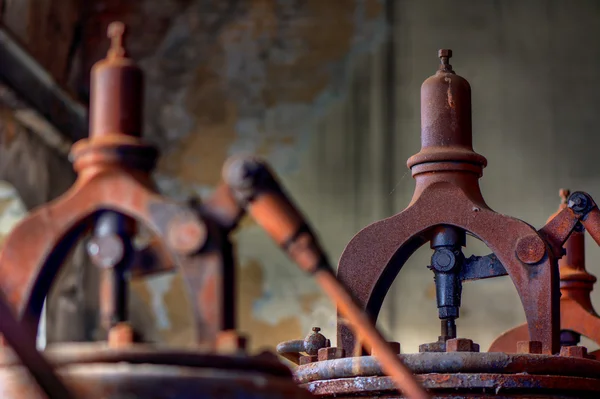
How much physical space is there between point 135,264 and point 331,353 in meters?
1.30

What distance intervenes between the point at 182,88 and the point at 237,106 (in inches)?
20.0

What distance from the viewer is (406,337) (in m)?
9.37

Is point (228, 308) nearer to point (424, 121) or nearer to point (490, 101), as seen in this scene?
point (424, 121)

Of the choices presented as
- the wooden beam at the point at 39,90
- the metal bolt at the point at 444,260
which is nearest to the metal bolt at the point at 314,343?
the metal bolt at the point at 444,260

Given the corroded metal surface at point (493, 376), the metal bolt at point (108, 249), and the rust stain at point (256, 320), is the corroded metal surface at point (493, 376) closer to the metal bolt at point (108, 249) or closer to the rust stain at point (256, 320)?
the metal bolt at point (108, 249)

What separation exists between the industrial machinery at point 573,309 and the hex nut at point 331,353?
Result: 3.81ft

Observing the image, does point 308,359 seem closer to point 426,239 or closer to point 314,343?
point 314,343

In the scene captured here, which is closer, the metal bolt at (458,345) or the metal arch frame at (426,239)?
the metal bolt at (458,345)

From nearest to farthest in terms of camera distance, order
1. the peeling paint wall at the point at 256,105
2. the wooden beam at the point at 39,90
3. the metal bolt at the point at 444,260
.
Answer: the metal bolt at the point at 444,260 < the wooden beam at the point at 39,90 < the peeling paint wall at the point at 256,105

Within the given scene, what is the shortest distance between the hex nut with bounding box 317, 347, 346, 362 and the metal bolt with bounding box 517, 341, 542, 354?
42 centimetres

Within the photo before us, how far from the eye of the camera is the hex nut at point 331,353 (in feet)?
9.91

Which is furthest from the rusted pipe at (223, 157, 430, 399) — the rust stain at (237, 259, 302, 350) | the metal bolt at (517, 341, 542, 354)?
the rust stain at (237, 259, 302, 350)

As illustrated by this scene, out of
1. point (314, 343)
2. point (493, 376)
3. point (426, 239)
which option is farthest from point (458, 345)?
point (314, 343)

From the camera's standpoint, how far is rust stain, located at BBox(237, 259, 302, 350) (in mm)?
9734
